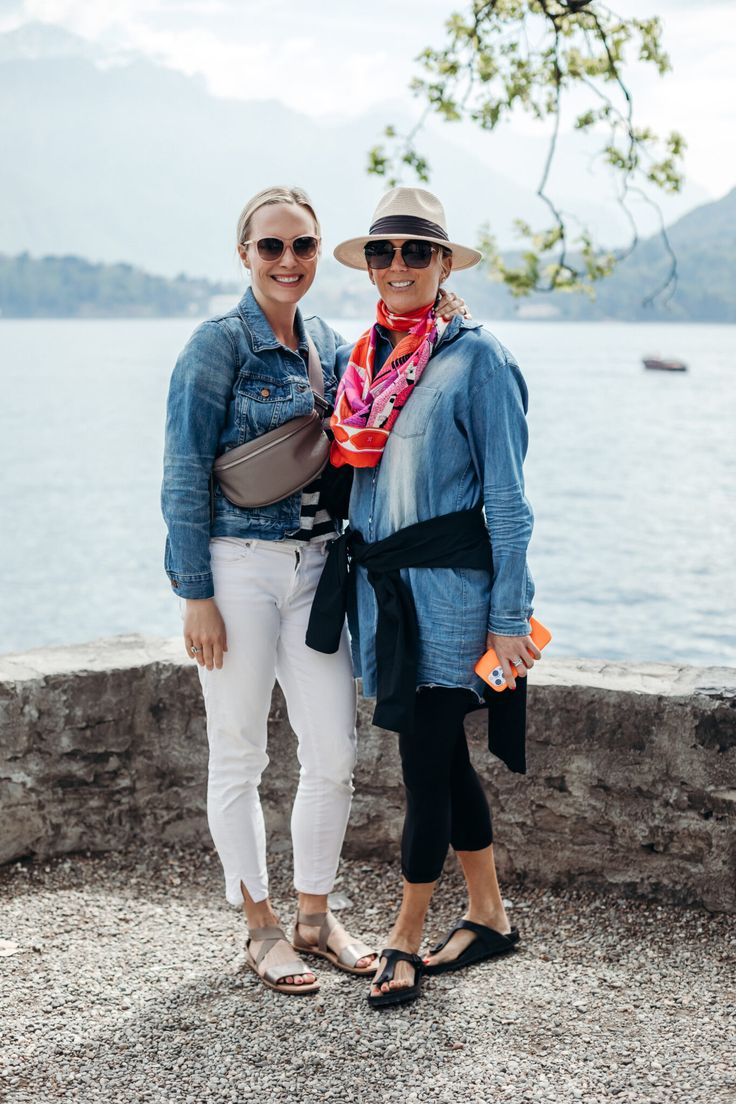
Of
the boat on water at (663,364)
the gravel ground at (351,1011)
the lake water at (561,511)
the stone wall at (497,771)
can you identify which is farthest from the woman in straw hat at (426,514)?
the boat on water at (663,364)

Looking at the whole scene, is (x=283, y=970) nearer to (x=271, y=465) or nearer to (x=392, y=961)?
(x=392, y=961)

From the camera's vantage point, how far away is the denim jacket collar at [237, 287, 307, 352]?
2.61 metres

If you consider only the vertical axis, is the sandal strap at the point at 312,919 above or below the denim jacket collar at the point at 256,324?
below

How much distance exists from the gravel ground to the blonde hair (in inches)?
71.7

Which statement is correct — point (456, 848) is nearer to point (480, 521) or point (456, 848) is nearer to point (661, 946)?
point (661, 946)

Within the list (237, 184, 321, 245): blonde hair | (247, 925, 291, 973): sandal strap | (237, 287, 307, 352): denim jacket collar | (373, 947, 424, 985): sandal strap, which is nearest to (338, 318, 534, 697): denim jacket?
(237, 287, 307, 352): denim jacket collar

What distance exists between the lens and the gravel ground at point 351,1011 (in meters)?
2.35

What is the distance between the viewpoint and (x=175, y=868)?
3.47 metres

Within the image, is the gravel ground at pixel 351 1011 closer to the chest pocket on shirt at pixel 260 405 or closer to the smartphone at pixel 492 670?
the smartphone at pixel 492 670

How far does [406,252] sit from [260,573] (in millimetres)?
803

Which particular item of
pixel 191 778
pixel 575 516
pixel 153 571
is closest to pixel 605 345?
pixel 575 516

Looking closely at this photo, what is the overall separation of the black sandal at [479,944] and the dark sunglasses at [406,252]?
1.67 meters

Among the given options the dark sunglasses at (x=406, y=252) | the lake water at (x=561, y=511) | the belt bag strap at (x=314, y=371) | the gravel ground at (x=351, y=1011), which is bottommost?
the lake water at (x=561, y=511)

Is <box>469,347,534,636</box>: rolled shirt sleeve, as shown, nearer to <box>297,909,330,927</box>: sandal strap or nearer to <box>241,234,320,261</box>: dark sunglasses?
<box>241,234,320,261</box>: dark sunglasses
